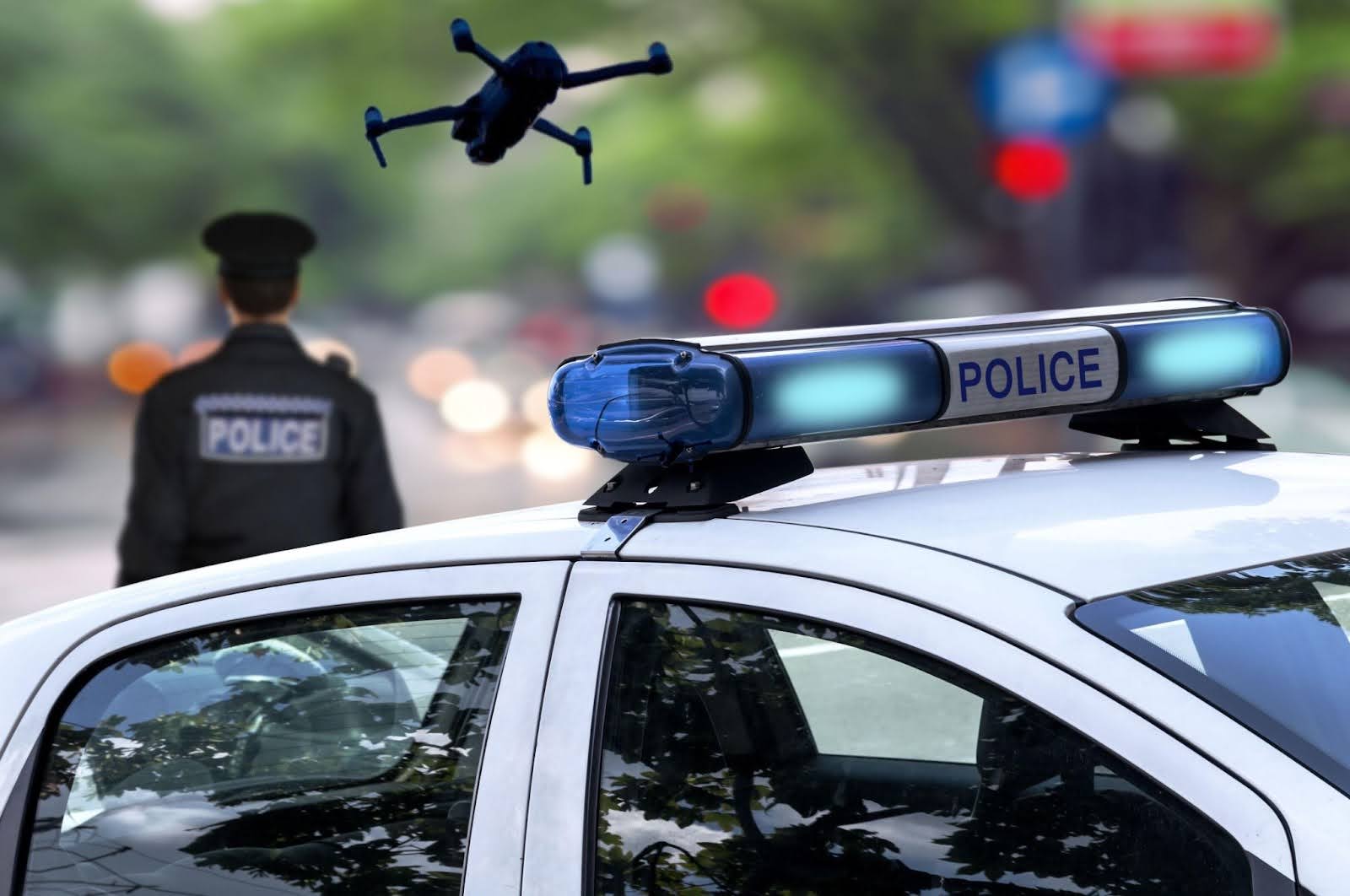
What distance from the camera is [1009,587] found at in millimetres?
1723

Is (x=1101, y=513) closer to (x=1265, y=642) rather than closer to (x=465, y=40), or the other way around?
(x=1265, y=642)

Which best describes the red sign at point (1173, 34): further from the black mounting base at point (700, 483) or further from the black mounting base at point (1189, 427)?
the black mounting base at point (700, 483)

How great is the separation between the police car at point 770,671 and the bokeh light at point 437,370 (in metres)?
24.0

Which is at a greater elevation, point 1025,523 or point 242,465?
point 242,465

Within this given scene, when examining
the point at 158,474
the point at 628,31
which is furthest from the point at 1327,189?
the point at 158,474

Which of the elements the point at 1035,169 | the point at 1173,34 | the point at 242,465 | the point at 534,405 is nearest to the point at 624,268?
the point at 534,405

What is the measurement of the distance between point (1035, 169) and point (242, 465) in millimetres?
11408

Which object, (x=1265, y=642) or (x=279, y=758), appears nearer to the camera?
(x=1265, y=642)

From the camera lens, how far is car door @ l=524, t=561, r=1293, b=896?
163cm

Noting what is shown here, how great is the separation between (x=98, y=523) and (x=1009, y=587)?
49.1ft

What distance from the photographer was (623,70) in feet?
7.21

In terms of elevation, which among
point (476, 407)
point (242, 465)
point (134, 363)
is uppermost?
point (134, 363)

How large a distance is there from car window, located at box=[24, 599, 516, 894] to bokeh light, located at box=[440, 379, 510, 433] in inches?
830

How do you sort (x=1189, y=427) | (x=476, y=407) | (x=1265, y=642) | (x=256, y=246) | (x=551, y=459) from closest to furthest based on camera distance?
1. (x=1265, y=642)
2. (x=1189, y=427)
3. (x=256, y=246)
4. (x=551, y=459)
5. (x=476, y=407)
